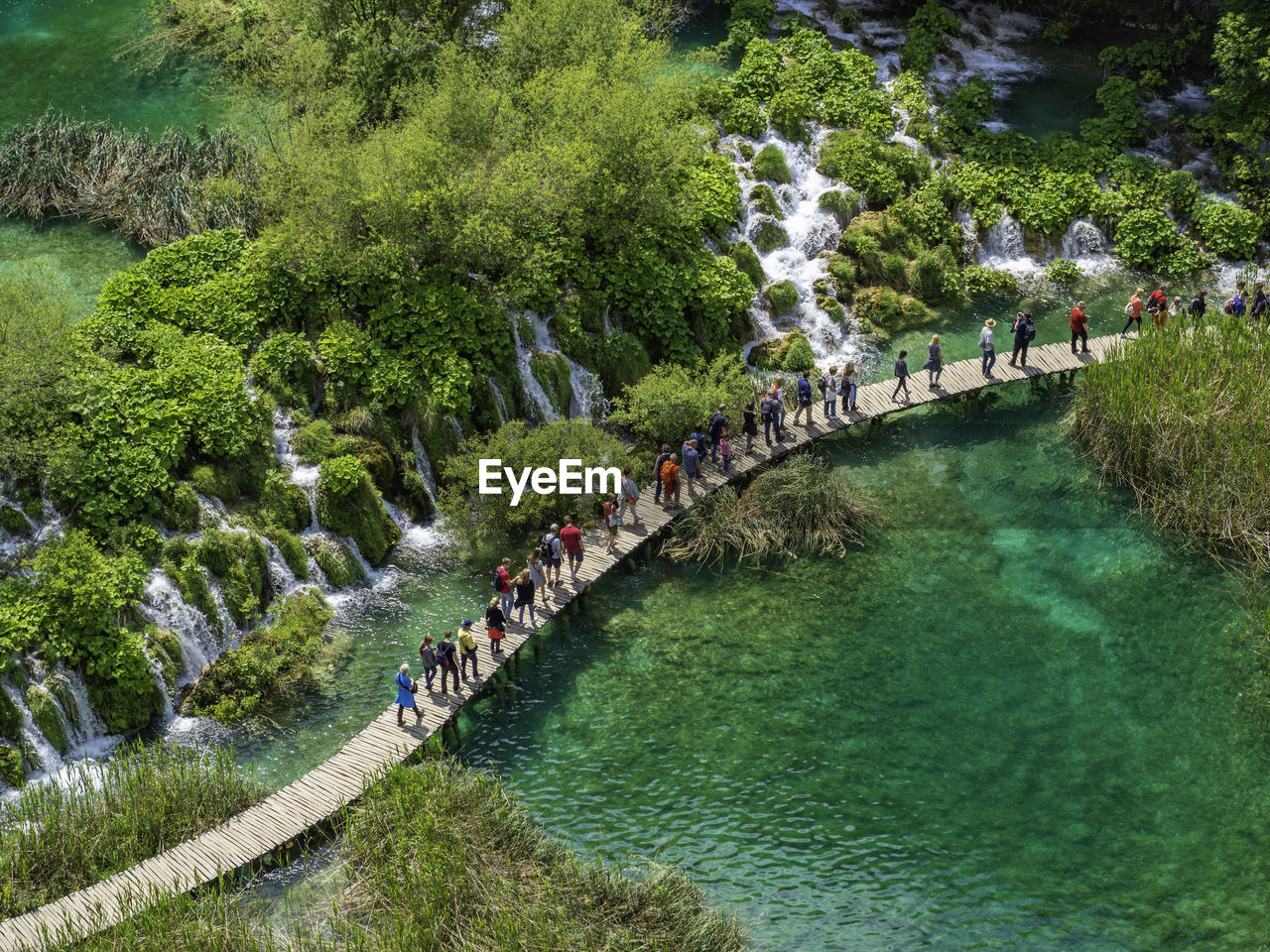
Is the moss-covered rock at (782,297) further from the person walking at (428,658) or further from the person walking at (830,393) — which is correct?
the person walking at (428,658)

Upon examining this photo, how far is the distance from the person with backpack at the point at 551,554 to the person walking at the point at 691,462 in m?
3.52

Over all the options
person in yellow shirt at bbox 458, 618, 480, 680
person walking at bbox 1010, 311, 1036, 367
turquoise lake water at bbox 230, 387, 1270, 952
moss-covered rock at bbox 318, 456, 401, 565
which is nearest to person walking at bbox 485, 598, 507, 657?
person in yellow shirt at bbox 458, 618, 480, 680

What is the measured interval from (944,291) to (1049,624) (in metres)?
13.1

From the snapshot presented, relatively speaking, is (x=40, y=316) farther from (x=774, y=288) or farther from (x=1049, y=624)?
(x=1049, y=624)

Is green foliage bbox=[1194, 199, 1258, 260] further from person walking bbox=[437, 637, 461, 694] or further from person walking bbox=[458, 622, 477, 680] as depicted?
person walking bbox=[437, 637, 461, 694]

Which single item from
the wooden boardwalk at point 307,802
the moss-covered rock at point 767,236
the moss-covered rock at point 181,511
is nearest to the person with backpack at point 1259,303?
the wooden boardwalk at point 307,802

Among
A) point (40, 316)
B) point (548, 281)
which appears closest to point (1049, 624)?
point (548, 281)

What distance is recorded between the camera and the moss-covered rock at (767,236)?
35.2 metres

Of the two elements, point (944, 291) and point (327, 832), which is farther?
point (944, 291)

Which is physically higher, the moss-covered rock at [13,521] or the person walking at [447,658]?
the moss-covered rock at [13,521]

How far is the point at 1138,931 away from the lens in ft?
62.0

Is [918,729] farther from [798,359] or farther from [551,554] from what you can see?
[798,359]

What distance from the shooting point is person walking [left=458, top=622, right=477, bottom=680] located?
74.7ft

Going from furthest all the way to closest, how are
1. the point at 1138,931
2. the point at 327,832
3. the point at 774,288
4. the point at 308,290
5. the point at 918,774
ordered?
the point at 774,288 < the point at 308,290 < the point at 918,774 < the point at 327,832 < the point at 1138,931
